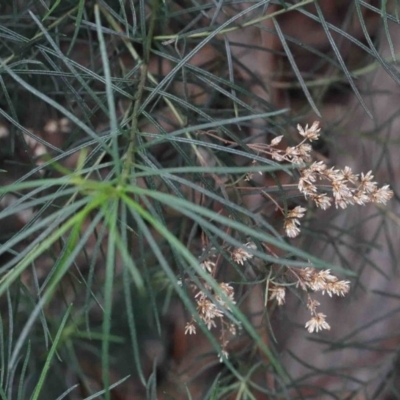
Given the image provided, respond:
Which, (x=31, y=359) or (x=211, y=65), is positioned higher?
(x=211, y=65)

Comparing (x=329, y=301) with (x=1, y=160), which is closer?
(x=1, y=160)

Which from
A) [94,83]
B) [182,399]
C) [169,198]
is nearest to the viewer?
[169,198]

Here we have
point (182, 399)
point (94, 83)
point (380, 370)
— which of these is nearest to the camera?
point (94, 83)

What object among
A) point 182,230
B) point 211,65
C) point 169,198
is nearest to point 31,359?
point 182,230

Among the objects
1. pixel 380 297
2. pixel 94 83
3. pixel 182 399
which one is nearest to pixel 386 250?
pixel 380 297

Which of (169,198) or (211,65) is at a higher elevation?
(169,198)

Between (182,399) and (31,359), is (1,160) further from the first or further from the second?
(182,399)

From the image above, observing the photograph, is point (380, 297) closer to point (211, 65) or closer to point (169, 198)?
point (211, 65)

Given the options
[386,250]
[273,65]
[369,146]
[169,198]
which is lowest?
[386,250]

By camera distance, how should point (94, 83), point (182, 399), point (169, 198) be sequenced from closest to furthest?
point (169, 198), point (94, 83), point (182, 399)
